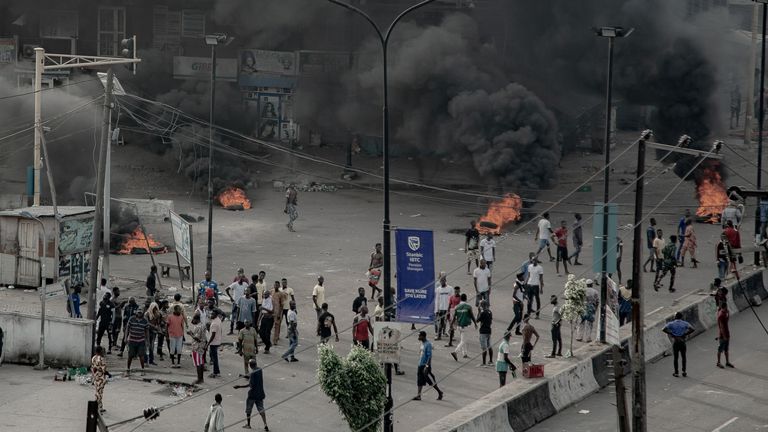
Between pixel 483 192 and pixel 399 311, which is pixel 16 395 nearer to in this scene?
pixel 399 311

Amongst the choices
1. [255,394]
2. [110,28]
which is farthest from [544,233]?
[110,28]

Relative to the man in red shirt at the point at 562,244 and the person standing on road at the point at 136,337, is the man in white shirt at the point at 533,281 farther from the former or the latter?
the person standing on road at the point at 136,337

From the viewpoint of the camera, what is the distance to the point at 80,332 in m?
23.5

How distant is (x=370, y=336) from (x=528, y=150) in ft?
54.1

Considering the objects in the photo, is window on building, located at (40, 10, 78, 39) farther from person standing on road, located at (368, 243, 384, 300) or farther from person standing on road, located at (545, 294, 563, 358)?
person standing on road, located at (545, 294, 563, 358)

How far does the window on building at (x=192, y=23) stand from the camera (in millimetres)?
50938

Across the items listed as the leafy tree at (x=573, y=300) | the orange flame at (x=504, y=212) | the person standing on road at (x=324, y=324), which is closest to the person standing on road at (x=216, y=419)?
the person standing on road at (x=324, y=324)

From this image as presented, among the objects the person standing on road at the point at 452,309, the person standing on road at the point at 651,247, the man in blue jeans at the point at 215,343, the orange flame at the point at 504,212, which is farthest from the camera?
the orange flame at the point at 504,212

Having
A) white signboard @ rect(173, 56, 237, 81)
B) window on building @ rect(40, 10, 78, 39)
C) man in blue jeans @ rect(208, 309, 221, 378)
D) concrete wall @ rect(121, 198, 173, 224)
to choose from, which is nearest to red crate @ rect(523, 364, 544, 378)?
man in blue jeans @ rect(208, 309, 221, 378)

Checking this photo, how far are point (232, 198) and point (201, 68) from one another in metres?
9.63

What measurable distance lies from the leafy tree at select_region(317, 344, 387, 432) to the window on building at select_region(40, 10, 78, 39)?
116ft

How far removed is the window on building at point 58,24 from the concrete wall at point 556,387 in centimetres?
3088

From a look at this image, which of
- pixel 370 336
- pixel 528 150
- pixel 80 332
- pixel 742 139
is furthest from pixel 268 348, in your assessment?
pixel 742 139

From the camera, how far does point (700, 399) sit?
22.3 metres
